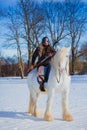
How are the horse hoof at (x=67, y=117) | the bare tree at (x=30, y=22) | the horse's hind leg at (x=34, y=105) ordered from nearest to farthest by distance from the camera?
the horse hoof at (x=67, y=117) → the horse's hind leg at (x=34, y=105) → the bare tree at (x=30, y=22)

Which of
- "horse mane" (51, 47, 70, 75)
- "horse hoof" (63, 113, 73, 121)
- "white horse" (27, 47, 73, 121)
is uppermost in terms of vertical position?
"horse mane" (51, 47, 70, 75)

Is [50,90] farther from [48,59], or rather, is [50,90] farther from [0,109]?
[0,109]

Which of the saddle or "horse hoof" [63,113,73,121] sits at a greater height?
the saddle

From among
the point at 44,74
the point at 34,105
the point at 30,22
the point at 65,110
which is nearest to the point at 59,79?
the point at 44,74

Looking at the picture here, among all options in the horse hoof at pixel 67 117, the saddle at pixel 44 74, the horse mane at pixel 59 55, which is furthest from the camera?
the saddle at pixel 44 74

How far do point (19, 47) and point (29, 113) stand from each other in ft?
87.5

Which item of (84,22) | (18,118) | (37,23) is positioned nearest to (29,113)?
(18,118)

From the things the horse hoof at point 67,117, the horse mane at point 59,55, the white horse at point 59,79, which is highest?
the horse mane at point 59,55

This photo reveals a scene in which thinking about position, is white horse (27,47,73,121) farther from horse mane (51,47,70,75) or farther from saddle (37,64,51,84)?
saddle (37,64,51,84)

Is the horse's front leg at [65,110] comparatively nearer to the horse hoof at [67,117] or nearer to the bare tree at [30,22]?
the horse hoof at [67,117]

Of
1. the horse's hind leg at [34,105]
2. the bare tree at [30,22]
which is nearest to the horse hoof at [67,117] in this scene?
the horse's hind leg at [34,105]

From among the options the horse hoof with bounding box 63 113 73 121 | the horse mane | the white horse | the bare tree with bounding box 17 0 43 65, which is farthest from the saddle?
the bare tree with bounding box 17 0 43 65

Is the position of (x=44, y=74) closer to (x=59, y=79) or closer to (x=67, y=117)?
(x=59, y=79)

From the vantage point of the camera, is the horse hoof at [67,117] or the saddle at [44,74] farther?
the saddle at [44,74]
